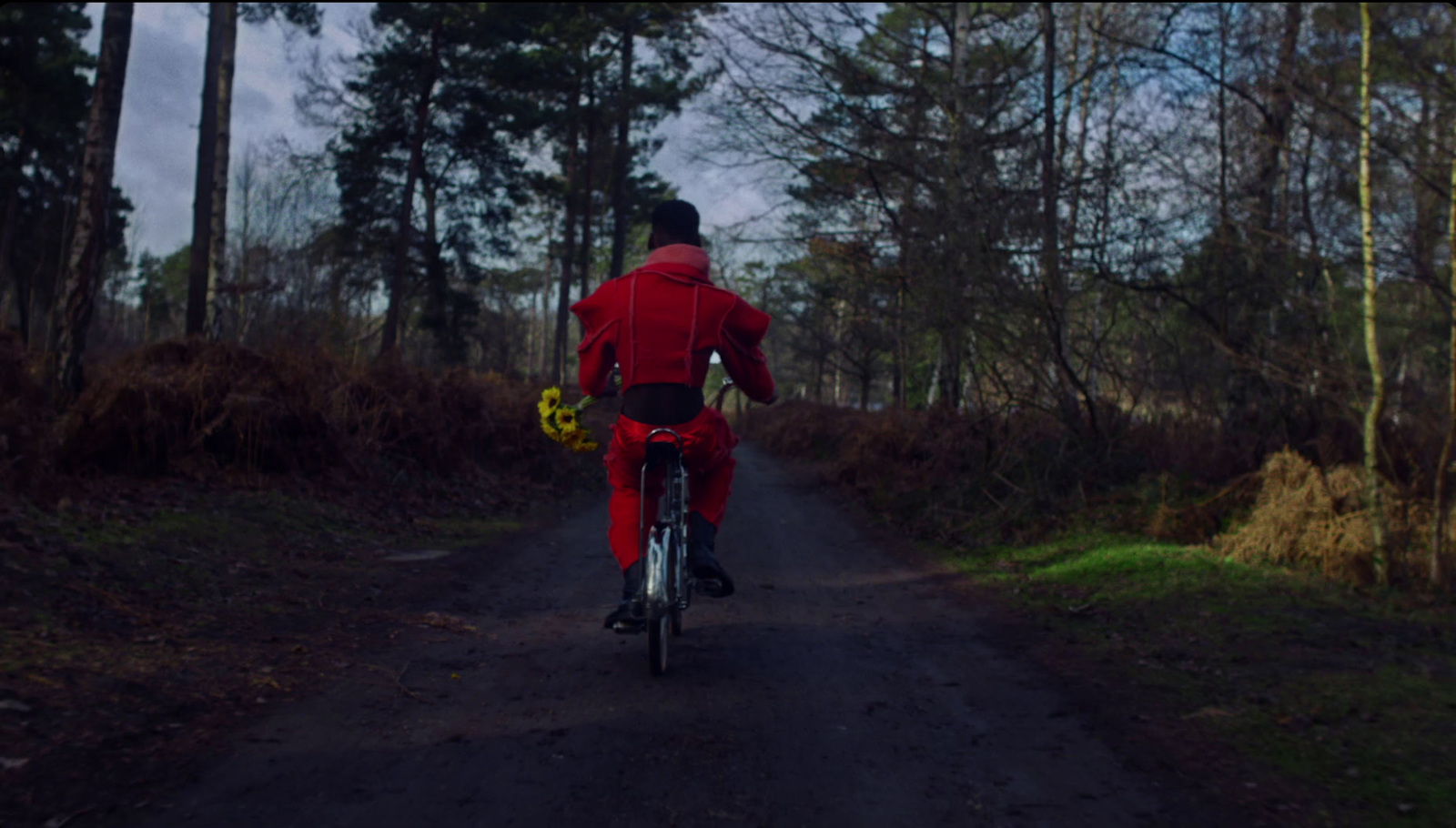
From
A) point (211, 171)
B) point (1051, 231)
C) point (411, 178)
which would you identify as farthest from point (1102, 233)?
point (411, 178)

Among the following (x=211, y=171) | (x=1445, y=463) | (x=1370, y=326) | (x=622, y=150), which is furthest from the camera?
(x=622, y=150)

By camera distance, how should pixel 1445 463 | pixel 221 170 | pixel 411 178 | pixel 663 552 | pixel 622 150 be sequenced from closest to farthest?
1. pixel 663 552
2. pixel 1445 463
3. pixel 221 170
4. pixel 411 178
5. pixel 622 150

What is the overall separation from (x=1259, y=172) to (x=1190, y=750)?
740 centimetres

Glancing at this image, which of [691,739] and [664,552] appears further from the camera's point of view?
[664,552]

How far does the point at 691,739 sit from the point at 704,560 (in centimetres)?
116

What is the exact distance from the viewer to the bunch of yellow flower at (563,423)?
17.2 ft

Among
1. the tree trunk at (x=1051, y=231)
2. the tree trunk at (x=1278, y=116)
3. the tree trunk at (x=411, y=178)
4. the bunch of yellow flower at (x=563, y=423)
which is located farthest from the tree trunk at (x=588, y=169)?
the bunch of yellow flower at (x=563, y=423)

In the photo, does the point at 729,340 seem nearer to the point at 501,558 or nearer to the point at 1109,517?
the point at 501,558

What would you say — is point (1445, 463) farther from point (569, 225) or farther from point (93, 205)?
point (569, 225)

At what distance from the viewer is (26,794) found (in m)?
2.97

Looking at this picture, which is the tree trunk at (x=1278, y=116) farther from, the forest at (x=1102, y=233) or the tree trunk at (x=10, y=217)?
the tree trunk at (x=10, y=217)

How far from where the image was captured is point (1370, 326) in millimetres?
6730

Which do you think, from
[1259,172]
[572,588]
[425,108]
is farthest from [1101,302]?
[425,108]

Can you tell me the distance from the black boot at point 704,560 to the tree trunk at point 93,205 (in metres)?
7.70
